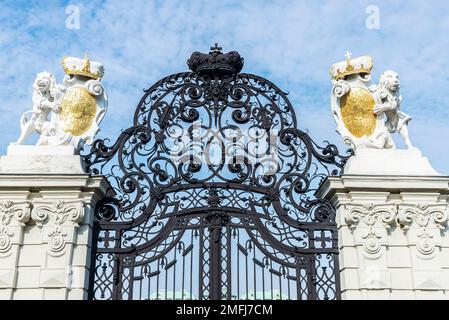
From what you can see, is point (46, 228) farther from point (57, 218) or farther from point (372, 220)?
point (372, 220)

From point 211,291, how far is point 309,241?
5.25ft

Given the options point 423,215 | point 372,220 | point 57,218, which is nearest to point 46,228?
point 57,218

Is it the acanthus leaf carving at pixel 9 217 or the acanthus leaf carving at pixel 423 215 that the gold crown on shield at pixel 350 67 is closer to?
the acanthus leaf carving at pixel 423 215

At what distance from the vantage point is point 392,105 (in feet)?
34.4

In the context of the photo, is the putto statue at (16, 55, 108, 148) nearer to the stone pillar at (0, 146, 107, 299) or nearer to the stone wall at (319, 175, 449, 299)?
the stone pillar at (0, 146, 107, 299)

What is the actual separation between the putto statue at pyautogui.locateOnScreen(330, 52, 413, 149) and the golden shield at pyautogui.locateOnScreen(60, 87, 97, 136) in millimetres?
3749

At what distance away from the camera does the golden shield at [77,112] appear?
10383mm

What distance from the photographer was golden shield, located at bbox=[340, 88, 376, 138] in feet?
34.6

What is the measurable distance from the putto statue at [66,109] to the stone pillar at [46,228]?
1.62ft

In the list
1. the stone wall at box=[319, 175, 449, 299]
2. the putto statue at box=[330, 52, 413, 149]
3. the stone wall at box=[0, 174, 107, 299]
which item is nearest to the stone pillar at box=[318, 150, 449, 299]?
the stone wall at box=[319, 175, 449, 299]

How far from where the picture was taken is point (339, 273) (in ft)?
32.1

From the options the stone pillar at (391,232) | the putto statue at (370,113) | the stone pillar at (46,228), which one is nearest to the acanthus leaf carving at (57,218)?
the stone pillar at (46,228)

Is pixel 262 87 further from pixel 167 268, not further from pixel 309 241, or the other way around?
pixel 167 268

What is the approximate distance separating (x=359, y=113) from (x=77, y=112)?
430 cm
